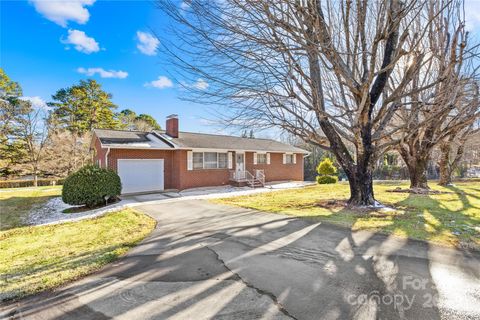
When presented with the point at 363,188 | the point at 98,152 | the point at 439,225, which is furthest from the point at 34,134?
the point at 439,225

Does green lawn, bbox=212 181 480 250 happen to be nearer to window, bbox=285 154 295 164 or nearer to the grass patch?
the grass patch

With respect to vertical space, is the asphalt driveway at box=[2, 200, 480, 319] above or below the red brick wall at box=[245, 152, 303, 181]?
below

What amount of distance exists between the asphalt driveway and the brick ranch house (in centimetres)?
967

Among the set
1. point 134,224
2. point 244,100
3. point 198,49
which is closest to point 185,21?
point 198,49

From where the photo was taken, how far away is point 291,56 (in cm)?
666

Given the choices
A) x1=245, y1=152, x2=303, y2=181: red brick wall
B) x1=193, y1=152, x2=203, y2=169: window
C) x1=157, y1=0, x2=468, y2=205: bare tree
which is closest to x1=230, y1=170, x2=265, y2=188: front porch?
x1=245, y1=152, x2=303, y2=181: red brick wall

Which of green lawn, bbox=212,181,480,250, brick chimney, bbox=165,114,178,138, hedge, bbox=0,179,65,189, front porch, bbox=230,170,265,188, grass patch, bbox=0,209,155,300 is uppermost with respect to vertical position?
brick chimney, bbox=165,114,178,138

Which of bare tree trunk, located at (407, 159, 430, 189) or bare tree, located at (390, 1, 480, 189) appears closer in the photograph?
bare tree, located at (390, 1, 480, 189)

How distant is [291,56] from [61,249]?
7.07m

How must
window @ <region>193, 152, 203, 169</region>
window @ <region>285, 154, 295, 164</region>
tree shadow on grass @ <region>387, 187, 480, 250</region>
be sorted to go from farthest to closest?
window @ <region>285, 154, 295, 164</region> < window @ <region>193, 152, 203, 169</region> < tree shadow on grass @ <region>387, 187, 480, 250</region>

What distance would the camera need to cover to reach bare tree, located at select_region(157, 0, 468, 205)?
562cm

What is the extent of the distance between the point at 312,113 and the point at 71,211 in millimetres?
10501

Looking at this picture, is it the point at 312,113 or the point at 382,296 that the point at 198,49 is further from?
the point at 382,296

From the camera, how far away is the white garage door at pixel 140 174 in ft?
45.9
